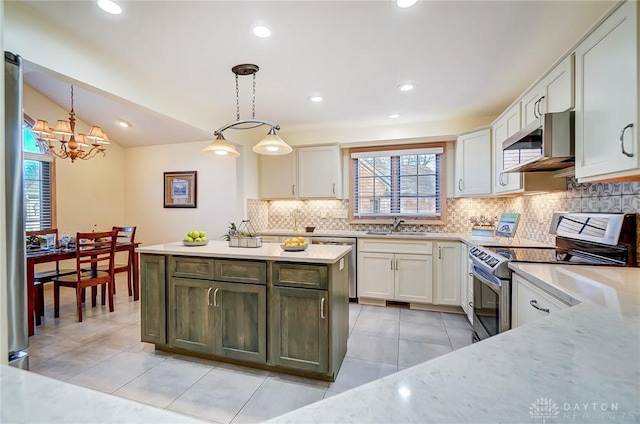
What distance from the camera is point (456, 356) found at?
2.07 feet

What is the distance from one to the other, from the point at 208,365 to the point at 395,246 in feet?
8.17

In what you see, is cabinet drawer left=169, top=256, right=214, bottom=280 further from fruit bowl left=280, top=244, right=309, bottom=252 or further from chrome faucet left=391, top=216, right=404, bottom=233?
chrome faucet left=391, top=216, right=404, bottom=233

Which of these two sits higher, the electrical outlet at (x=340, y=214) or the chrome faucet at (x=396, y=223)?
the electrical outlet at (x=340, y=214)

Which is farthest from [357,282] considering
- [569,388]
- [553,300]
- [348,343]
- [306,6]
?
[569,388]

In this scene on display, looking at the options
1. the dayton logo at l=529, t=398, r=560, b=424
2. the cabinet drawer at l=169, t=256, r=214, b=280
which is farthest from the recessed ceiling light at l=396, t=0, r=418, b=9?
the cabinet drawer at l=169, t=256, r=214, b=280

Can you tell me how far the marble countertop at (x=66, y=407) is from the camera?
1.49 ft

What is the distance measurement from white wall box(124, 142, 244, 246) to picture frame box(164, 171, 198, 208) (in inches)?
3.3

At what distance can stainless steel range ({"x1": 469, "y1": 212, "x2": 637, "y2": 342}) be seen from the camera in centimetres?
170

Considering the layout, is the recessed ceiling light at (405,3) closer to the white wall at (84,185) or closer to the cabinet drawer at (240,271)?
the cabinet drawer at (240,271)

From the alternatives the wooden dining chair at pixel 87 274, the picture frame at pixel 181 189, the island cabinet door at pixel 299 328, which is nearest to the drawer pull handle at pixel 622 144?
the island cabinet door at pixel 299 328

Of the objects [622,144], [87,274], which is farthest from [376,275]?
[87,274]

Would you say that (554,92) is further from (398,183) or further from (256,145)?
(398,183)

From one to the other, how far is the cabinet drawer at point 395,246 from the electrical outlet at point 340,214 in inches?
28.5

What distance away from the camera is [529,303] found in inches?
64.4
